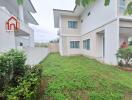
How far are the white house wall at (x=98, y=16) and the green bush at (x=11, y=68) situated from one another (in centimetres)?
710

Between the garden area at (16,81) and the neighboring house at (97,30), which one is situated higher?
the neighboring house at (97,30)

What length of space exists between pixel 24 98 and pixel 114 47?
28.2 ft

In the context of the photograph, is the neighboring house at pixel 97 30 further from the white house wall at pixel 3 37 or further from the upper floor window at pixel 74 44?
the white house wall at pixel 3 37

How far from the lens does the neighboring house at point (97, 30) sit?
402 inches

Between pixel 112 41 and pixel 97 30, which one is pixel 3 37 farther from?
pixel 97 30

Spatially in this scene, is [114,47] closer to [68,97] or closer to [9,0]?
[68,97]

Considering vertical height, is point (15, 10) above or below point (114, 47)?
above

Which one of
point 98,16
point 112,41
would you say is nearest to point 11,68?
point 112,41

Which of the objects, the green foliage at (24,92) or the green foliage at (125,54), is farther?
the green foliage at (125,54)

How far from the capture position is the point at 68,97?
4469 millimetres

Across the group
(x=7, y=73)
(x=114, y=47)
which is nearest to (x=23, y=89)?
(x=7, y=73)

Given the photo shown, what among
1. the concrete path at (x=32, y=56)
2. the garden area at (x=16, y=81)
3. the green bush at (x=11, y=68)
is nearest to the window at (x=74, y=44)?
the concrete path at (x=32, y=56)

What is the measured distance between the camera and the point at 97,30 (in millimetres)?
13250

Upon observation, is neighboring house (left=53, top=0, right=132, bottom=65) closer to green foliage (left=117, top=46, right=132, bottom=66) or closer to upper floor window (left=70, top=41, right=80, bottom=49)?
upper floor window (left=70, top=41, right=80, bottom=49)
